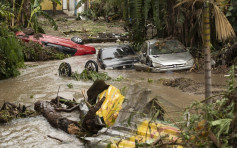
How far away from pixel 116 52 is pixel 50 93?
215 inches

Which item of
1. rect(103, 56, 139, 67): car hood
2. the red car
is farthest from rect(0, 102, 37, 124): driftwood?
the red car

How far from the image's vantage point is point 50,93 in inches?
483

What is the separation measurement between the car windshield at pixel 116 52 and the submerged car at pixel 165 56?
1063 mm

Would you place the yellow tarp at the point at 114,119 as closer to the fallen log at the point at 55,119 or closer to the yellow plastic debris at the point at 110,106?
the yellow plastic debris at the point at 110,106

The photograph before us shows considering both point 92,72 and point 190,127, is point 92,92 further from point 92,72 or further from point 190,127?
point 92,72

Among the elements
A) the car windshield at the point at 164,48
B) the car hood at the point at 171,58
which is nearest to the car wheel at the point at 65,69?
the car hood at the point at 171,58

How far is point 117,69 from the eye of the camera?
16375 mm

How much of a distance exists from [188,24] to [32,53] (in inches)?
322

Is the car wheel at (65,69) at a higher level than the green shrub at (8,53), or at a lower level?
lower

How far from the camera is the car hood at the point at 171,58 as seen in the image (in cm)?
1495

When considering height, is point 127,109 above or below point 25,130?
above

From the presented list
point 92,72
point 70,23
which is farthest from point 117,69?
point 70,23

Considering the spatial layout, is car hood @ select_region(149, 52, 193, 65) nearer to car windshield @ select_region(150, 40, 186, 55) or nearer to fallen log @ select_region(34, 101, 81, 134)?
car windshield @ select_region(150, 40, 186, 55)

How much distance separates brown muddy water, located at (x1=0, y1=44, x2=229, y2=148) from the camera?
757 centimetres
